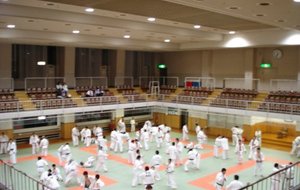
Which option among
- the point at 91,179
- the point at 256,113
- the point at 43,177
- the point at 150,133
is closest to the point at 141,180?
the point at 91,179

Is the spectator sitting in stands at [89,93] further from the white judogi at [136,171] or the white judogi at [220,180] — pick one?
the white judogi at [220,180]

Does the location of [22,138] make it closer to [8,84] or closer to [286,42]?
[8,84]

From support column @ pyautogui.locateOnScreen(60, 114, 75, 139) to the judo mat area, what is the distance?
197cm

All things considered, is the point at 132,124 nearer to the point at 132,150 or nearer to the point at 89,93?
the point at 89,93

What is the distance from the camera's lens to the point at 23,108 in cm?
1991

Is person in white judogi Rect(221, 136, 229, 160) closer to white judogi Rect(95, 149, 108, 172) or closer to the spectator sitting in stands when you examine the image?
white judogi Rect(95, 149, 108, 172)

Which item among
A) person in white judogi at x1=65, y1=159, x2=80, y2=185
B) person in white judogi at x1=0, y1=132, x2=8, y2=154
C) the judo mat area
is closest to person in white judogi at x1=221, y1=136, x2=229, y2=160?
the judo mat area

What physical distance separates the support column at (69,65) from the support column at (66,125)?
4179 millimetres

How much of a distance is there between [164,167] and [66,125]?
397 inches

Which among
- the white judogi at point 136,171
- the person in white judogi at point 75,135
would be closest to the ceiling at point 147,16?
the person in white judogi at point 75,135

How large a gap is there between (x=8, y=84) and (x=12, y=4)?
12062 mm

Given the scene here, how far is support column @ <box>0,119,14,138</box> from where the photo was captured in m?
20.8

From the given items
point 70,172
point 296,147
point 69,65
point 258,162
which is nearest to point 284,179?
point 258,162

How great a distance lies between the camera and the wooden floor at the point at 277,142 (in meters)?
21.3
